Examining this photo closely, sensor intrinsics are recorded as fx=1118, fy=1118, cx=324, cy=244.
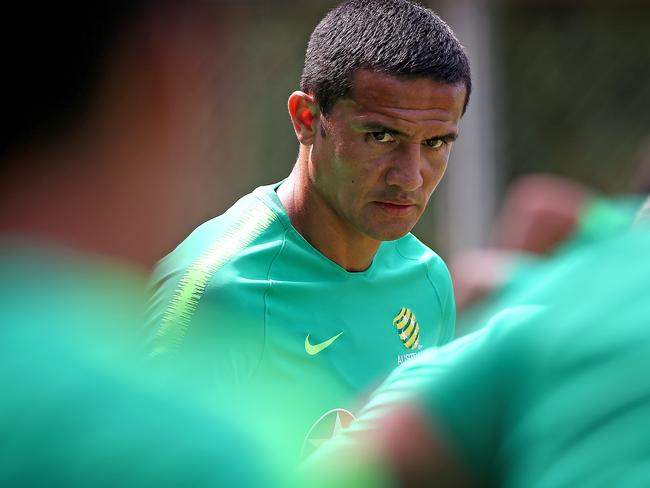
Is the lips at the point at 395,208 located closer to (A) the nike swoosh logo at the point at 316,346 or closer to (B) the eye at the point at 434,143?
(B) the eye at the point at 434,143

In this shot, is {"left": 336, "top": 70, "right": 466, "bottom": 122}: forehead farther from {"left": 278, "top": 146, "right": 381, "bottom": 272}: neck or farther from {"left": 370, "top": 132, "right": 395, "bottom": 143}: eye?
{"left": 278, "top": 146, "right": 381, "bottom": 272}: neck

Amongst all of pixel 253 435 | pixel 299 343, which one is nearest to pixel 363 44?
pixel 299 343

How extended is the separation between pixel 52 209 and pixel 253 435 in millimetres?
315

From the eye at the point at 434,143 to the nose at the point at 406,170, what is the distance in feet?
0.16

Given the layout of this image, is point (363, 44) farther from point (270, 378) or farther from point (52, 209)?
point (52, 209)

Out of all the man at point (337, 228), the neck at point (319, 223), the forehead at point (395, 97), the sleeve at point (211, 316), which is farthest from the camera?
the neck at point (319, 223)

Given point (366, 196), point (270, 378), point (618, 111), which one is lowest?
point (618, 111)

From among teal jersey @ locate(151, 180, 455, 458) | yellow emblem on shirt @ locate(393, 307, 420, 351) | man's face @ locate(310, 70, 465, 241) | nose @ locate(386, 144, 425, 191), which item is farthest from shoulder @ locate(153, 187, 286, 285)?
yellow emblem on shirt @ locate(393, 307, 420, 351)

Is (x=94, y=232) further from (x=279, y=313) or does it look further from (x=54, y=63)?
(x=279, y=313)

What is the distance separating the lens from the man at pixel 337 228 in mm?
2807

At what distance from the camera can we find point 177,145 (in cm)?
123

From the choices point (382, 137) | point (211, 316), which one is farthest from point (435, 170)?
point (211, 316)

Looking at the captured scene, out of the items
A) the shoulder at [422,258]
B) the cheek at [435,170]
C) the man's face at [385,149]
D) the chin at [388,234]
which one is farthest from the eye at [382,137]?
the shoulder at [422,258]

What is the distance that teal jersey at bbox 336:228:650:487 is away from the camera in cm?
111
